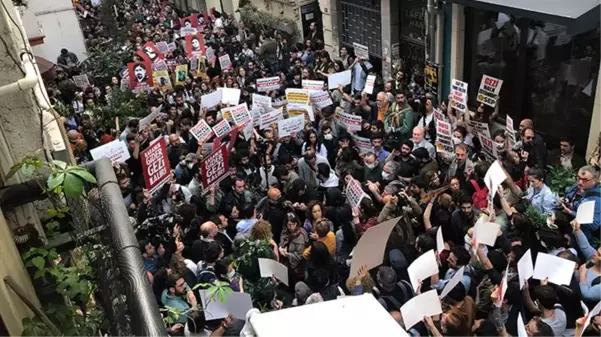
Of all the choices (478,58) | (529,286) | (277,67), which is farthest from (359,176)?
(277,67)

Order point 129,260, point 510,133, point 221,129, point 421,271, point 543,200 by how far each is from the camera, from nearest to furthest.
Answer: point 129,260 → point 421,271 → point 543,200 → point 510,133 → point 221,129

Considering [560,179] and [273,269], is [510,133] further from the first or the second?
[273,269]

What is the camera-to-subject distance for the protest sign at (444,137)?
8020 mm

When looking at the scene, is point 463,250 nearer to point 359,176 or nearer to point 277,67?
point 359,176

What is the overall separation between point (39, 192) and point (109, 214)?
98 centimetres

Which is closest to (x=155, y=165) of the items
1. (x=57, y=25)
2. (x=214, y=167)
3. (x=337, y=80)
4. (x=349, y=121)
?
(x=214, y=167)

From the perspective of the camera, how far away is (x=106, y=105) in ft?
42.4

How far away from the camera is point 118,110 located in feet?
39.9

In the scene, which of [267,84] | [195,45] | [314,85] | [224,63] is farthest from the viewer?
[195,45]

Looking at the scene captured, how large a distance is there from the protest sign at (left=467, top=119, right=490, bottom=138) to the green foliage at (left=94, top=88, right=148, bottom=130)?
6981mm

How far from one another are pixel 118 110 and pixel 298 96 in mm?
4414

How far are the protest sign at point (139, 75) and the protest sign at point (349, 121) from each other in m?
5.88

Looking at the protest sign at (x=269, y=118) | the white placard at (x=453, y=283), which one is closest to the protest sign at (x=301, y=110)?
the protest sign at (x=269, y=118)

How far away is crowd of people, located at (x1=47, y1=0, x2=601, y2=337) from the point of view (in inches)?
196
